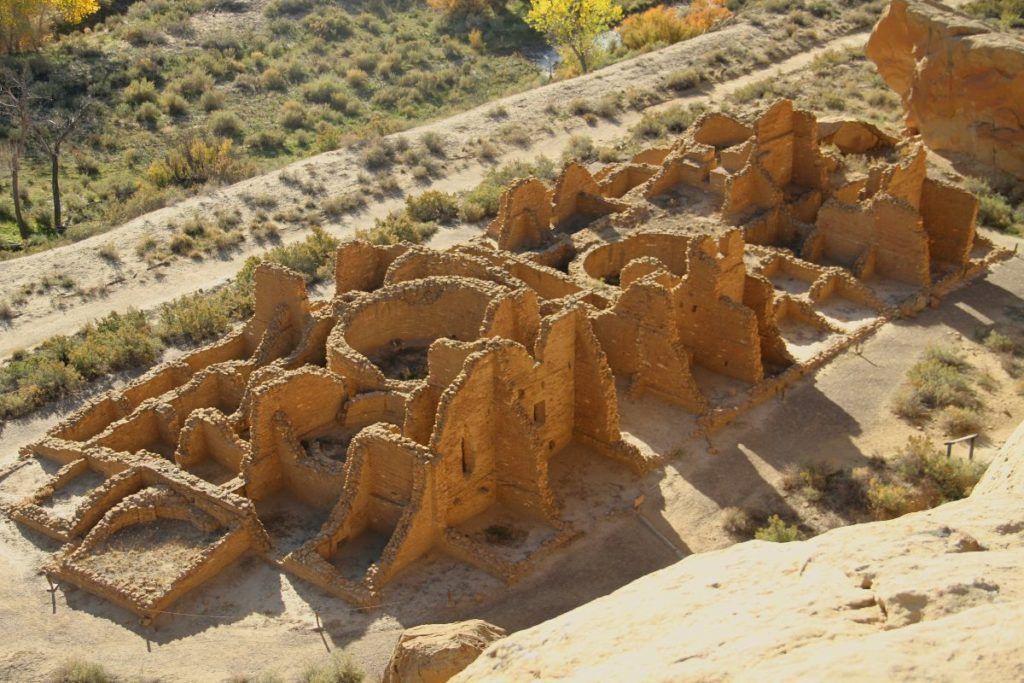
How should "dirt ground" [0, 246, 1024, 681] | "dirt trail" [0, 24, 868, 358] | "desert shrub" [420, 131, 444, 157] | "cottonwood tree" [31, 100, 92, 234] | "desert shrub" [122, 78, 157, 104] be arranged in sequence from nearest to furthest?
"dirt ground" [0, 246, 1024, 681] → "dirt trail" [0, 24, 868, 358] → "cottonwood tree" [31, 100, 92, 234] → "desert shrub" [420, 131, 444, 157] → "desert shrub" [122, 78, 157, 104]

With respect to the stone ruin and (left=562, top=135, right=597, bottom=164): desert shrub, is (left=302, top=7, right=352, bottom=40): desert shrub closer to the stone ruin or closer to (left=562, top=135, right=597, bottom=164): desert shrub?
(left=562, top=135, right=597, bottom=164): desert shrub

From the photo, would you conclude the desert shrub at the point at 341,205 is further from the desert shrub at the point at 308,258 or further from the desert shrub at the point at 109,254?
the desert shrub at the point at 109,254

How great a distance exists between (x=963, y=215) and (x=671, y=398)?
999 centimetres

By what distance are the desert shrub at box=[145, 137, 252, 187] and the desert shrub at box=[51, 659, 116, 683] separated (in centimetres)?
2164

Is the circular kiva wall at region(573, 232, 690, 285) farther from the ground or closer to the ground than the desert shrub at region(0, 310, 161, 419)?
farther from the ground

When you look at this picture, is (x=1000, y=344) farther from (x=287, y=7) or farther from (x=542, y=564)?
(x=287, y=7)

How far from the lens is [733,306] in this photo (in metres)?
20.5

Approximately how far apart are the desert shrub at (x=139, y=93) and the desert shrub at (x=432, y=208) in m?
16.6

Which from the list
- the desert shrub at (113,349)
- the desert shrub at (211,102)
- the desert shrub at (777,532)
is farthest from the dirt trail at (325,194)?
the desert shrub at (777,532)

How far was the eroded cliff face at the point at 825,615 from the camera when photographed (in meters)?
5.76

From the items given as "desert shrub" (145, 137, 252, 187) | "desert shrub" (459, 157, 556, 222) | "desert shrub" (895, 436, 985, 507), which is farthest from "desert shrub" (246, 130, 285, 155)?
"desert shrub" (895, 436, 985, 507)

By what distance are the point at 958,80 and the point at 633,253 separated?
13160 millimetres

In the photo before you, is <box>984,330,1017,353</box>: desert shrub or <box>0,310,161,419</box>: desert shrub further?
<box>984,330,1017,353</box>: desert shrub

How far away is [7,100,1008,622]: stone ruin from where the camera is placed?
16.7 meters
